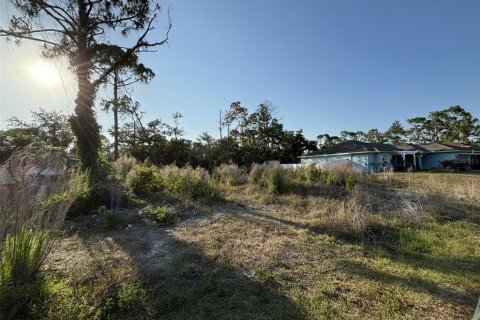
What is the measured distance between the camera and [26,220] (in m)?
2.45

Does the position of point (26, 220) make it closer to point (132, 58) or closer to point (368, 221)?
point (368, 221)

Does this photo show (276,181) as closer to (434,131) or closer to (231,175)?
(231,175)

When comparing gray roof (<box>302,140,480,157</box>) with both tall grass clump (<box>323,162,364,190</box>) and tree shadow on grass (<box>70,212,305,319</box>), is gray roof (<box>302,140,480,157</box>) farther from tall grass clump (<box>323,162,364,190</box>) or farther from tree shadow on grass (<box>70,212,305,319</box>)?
tree shadow on grass (<box>70,212,305,319</box>)

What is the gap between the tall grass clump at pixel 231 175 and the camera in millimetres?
9541

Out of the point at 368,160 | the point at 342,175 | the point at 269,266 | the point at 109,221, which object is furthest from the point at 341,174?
the point at 368,160

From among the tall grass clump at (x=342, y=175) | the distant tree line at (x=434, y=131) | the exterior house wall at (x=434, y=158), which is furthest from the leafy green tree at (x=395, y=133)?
the tall grass clump at (x=342, y=175)

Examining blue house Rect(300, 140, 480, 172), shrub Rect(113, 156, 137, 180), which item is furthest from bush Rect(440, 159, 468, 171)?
shrub Rect(113, 156, 137, 180)

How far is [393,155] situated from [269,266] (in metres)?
25.7

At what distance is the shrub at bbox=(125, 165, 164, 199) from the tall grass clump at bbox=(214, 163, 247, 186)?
2.65 metres

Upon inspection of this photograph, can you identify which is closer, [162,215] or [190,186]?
[162,215]

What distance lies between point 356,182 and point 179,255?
733cm

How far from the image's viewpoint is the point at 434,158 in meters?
25.6

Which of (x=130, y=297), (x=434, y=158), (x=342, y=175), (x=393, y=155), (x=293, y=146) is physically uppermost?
(x=293, y=146)

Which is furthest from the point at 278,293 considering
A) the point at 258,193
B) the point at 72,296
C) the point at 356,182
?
the point at 356,182
